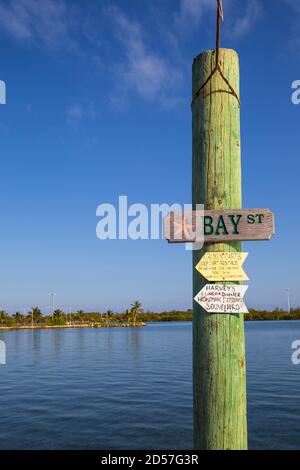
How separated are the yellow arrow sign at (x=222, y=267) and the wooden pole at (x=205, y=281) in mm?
61

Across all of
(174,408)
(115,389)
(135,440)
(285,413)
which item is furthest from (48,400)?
(285,413)

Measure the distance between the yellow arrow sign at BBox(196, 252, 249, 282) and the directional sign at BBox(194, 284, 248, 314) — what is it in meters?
0.07

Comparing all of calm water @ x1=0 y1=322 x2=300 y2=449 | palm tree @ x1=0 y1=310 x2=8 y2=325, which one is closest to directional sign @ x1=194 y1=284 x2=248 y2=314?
calm water @ x1=0 y1=322 x2=300 y2=449

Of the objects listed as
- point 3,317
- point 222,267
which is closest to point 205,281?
point 222,267

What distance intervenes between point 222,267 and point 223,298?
0.25 metres

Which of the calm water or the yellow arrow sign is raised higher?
the yellow arrow sign

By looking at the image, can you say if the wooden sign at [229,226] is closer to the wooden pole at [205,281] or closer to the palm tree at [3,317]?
the wooden pole at [205,281]

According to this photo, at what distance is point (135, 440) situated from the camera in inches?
650

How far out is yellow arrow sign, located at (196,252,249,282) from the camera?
335cm

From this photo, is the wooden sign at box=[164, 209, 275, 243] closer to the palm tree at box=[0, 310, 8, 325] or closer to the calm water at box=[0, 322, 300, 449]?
the calm water at box=[0, 322, 300, 449]

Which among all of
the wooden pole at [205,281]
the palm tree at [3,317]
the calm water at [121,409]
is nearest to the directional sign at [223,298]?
the wooden pole at [205,281]

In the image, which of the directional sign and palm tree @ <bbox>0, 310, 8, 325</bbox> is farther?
palm tree @ <bbox>0, 310, 8, 325</bbox>

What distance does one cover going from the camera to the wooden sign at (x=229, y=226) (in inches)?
133

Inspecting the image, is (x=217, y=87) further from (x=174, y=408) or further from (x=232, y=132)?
(x=174, y=408)
